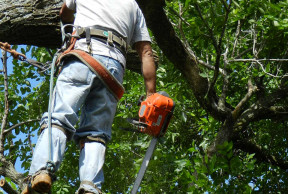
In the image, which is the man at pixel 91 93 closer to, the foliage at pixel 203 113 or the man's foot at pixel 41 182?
the man's foot at pixel 41 182

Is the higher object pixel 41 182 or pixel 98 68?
pixel 98 68

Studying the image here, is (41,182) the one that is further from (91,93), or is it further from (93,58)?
(93,58)

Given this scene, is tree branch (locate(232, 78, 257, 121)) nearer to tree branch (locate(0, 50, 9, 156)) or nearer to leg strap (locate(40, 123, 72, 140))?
tree branch (locate(0, 50, 9, 156))

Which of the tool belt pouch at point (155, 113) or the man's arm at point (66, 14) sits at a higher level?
the man's arm at point (66, 14)

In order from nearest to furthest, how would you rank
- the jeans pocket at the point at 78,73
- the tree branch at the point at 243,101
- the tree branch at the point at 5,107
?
1. the jeans pocket at the point at 78,73
2. the tree branch at the point at 5,107
3. the tree branch at the point at 243,101

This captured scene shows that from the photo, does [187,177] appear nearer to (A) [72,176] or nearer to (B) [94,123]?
(B) [94,123]

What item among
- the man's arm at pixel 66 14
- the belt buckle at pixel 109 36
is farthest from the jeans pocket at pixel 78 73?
the man's arm at pixel 66 14

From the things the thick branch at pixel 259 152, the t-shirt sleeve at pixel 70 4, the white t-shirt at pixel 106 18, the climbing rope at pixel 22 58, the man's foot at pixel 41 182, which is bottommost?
the man's foot at pixel 41 182

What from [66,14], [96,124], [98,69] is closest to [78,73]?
[98,69]

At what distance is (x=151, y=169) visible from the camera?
6570mm

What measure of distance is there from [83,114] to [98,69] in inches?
12.8

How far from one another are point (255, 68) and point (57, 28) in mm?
2693

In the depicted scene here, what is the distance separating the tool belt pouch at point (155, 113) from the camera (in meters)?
3.72

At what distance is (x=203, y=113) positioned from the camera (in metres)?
7.83
